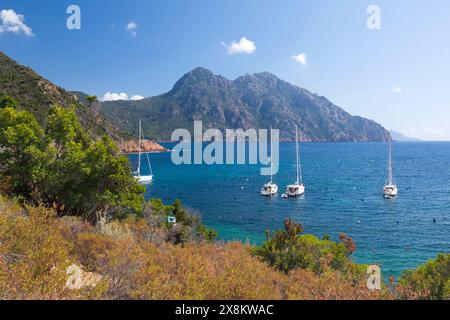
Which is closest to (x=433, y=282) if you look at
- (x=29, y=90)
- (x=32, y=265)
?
(x=32, y=265)

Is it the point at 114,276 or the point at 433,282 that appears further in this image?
the point at 433,282

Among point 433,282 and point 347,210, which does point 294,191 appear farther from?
point 433,282

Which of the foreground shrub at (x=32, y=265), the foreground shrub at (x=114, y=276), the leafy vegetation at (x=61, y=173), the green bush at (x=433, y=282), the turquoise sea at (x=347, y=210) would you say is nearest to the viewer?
the foreground shrub at (x=32, y=265)

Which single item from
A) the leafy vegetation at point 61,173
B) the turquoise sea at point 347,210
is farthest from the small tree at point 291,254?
the turquoise sea at point 347,210

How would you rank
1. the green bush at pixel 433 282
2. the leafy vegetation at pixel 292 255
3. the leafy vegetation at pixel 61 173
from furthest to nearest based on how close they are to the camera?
the leafy vegetation at pixel 61 173 → the leafy vegetation at pixel 292 255 → the green bush at pixel 433 282

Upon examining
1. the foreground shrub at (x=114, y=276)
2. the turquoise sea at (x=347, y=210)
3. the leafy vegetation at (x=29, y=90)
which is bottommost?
the turquoise sea at (x=347, y=210)

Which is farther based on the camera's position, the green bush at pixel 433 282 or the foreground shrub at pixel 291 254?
the foreground shrub at pixel 291 254

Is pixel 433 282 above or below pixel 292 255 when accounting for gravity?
below

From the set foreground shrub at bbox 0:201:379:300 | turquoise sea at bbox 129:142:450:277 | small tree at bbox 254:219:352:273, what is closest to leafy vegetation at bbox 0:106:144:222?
foreground shrub at bbox 0:201:379:300

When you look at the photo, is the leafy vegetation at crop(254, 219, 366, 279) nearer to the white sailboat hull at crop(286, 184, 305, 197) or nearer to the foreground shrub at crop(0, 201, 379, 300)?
the foreground shrub at crop(0, 201, 379, 300)

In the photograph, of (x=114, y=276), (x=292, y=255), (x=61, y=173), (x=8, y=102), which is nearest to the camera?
(x=114, y=276)

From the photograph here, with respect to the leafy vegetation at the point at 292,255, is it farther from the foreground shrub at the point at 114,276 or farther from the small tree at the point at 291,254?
the foreground shrub at the point at 114,276

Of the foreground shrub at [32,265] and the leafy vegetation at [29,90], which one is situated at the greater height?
the leafy vegetation at [29,90]

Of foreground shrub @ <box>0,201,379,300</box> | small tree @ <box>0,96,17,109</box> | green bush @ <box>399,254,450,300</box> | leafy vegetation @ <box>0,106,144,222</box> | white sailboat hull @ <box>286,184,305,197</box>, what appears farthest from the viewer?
white sailboat hull @ <box>286,184,305,197</box>
